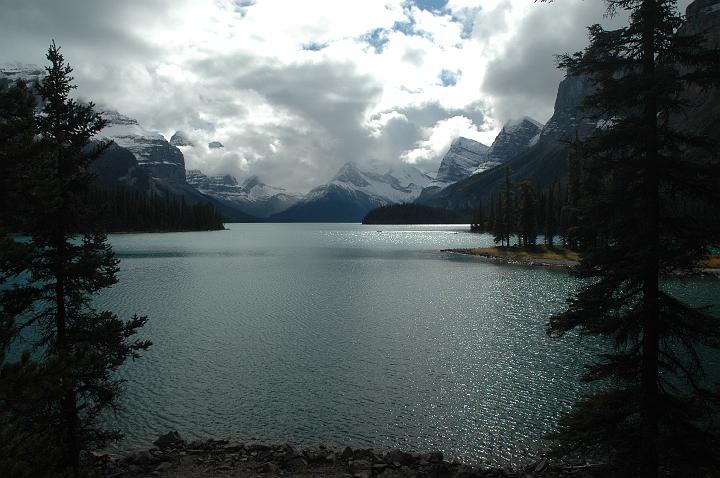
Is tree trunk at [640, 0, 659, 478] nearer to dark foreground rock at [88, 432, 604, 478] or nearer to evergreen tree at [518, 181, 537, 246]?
dark foreground rock at [88, 432, 604, 478]

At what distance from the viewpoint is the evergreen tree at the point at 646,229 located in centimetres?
1435

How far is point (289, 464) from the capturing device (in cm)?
2098

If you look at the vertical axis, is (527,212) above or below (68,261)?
above

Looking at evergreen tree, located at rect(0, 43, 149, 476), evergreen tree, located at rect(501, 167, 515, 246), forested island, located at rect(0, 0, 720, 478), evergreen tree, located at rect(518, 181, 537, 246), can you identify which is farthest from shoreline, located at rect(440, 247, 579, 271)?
evergreen tree, located at rect(0, 43, 149, 476)

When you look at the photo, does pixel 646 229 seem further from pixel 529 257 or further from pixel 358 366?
pixel 529 257

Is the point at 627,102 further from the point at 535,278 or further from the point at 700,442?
the point at 535,278

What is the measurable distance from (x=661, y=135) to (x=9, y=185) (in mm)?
18708

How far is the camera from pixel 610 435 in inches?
602

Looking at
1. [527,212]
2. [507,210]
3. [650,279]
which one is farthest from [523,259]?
[650,279]

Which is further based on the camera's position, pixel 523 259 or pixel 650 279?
pixel 523 259

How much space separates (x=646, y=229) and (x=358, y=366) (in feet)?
82.0

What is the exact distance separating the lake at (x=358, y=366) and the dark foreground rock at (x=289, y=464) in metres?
1.58

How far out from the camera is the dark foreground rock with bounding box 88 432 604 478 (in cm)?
1995

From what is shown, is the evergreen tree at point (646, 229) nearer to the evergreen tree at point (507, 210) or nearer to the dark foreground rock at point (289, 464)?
the dark foreground rock at point (289, 464)
